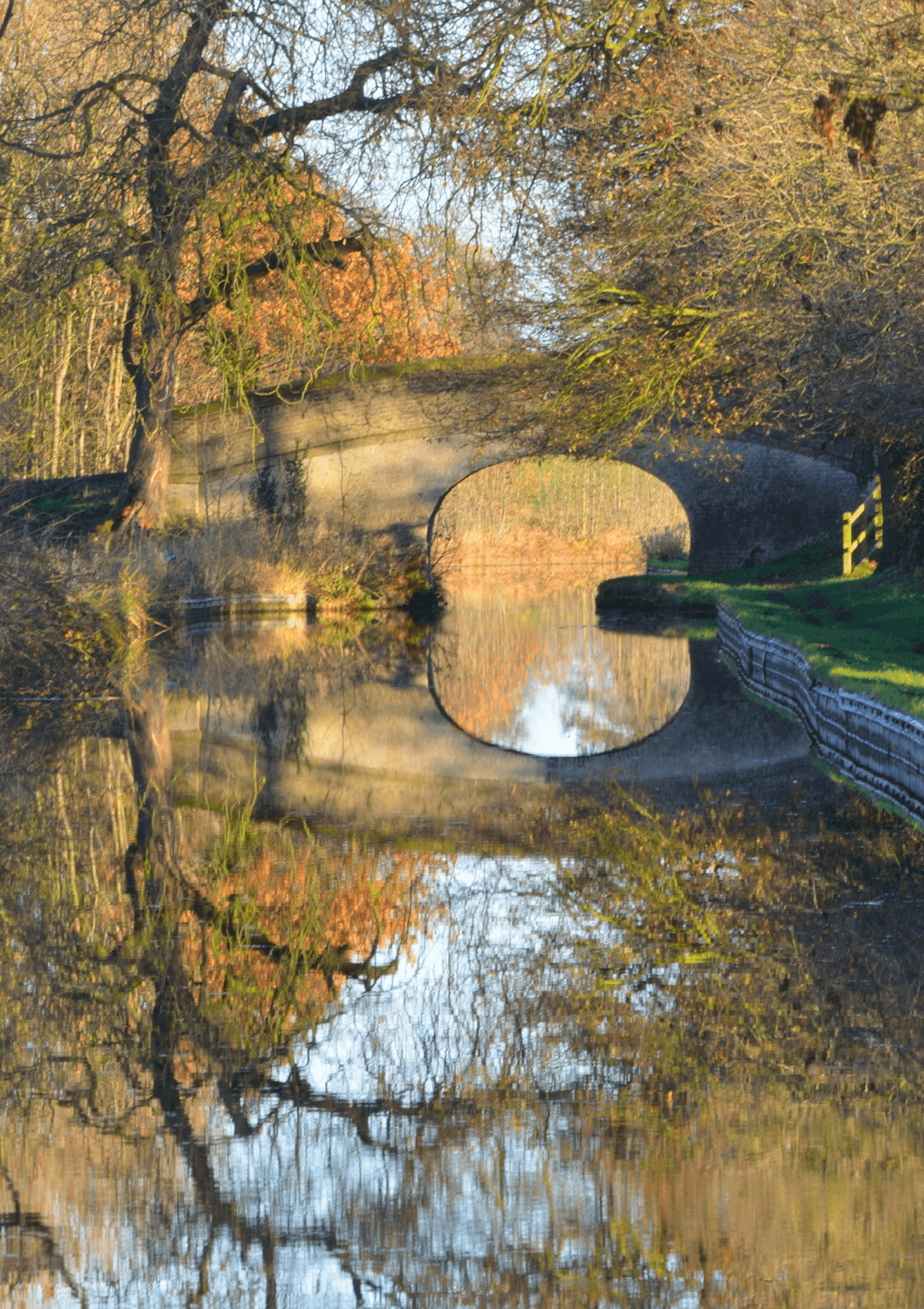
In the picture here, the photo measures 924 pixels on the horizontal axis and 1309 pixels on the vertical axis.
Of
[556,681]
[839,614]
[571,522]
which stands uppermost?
[571,522]

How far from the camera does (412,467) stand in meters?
29.0

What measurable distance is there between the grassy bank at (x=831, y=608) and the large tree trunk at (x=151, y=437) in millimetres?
7568

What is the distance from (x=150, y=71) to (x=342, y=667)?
6.27 metres

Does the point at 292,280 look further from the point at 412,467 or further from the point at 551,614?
the point at 551,614

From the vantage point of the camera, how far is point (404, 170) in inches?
585

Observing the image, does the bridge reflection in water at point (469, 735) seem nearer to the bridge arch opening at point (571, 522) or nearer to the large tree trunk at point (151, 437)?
the large tree trunk at point (151, 437)

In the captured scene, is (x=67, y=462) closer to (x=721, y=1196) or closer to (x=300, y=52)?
(x=300, y=52)

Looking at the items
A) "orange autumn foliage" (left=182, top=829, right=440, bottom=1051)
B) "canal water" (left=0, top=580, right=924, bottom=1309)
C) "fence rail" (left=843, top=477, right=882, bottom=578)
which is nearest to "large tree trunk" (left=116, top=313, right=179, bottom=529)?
"fence rail" (left=843, top=477, right=882, bottom=578)

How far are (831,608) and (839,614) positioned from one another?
3.85 feet

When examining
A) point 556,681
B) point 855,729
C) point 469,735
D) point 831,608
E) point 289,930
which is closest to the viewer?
point 289,930

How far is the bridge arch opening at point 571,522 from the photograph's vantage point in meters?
43.4

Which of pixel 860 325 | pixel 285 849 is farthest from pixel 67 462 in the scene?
pixel 285 849

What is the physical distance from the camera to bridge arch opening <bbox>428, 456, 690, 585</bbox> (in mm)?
43438

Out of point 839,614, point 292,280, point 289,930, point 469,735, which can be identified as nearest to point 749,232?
point 469,735
